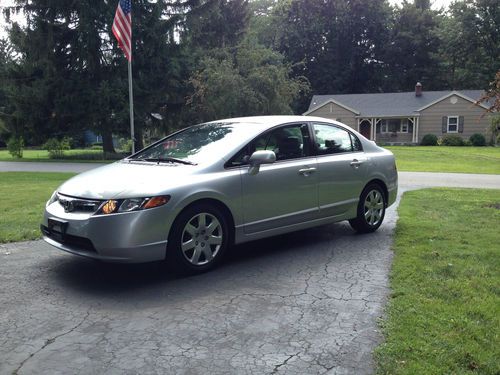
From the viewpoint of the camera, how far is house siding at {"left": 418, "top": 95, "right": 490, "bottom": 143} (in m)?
43.1

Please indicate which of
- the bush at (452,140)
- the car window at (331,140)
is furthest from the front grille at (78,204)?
the bush at (452,140)

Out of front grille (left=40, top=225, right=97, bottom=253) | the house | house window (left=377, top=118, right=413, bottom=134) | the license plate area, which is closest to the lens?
front grille (left=40, top=225, right=97, bottom=253)

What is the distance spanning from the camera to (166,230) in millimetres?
4762

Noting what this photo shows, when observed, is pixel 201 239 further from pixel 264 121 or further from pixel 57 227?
pixel 264 121

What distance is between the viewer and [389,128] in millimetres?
47594

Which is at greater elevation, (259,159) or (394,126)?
(394,126)

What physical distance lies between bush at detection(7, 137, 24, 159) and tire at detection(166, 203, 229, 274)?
91.3 feet

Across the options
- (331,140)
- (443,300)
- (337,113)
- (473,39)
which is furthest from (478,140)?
(443,300)

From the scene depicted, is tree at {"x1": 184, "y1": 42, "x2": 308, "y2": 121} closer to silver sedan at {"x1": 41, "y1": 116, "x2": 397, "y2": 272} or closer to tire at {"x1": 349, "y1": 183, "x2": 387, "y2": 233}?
tire at {"x1": 349, "y1": 183, "x2": 387, "y2": 233}

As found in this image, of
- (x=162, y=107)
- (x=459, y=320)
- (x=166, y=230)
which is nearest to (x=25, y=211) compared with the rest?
(x=166, y=230)

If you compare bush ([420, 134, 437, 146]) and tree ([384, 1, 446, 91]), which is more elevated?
tree ([384, 1, 446, 91])

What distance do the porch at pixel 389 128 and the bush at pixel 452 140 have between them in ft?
12.0

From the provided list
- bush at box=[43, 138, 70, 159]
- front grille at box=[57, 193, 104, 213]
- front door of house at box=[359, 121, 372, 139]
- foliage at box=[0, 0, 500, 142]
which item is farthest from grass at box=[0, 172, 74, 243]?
front door of house at box=[359, 121, 372, 139]

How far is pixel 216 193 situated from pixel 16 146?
94.6 feet
